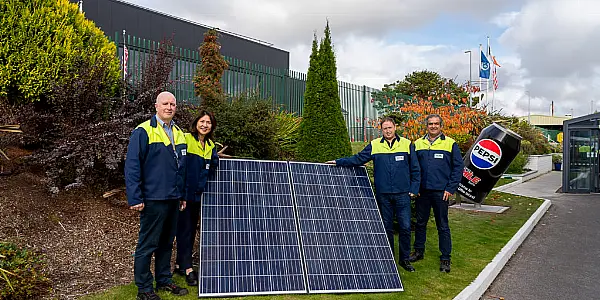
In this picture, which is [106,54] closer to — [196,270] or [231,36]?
[196,270]

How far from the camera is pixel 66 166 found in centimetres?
671

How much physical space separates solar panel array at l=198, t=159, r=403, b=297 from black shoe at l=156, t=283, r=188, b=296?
30cm

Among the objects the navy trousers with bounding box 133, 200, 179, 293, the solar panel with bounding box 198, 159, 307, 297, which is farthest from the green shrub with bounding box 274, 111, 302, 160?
the navy trousers with bounding box 133, 200, 179, 293

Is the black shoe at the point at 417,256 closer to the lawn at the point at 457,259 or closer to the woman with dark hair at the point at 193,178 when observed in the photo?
the lawn at the point at 457,259

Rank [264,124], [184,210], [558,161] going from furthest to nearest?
[558,161] < [264,124] < [184,210]

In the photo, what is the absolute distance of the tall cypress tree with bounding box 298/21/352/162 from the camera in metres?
9.32

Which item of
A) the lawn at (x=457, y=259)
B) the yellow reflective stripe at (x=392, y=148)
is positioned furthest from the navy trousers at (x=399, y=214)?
the yellow reflective stripe at (x=392, y=148)

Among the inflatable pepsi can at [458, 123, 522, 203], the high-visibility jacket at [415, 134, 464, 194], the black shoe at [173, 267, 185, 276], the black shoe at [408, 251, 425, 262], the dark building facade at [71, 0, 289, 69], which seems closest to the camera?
the black shoe at [173, 267, 185, 276]

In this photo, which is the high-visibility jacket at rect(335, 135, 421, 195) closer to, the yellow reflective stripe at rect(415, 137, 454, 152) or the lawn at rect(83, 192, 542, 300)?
the yellow reflective stripe at rect(415, 137, 454, 152)

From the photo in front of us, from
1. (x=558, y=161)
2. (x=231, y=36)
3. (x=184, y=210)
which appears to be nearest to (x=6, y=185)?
(x=184, y=210)

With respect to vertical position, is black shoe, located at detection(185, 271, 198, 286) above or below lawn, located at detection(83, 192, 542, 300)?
above

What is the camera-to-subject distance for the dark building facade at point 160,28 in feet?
68.7

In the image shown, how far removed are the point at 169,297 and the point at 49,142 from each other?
334 cm

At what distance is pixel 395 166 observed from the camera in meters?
6.20
